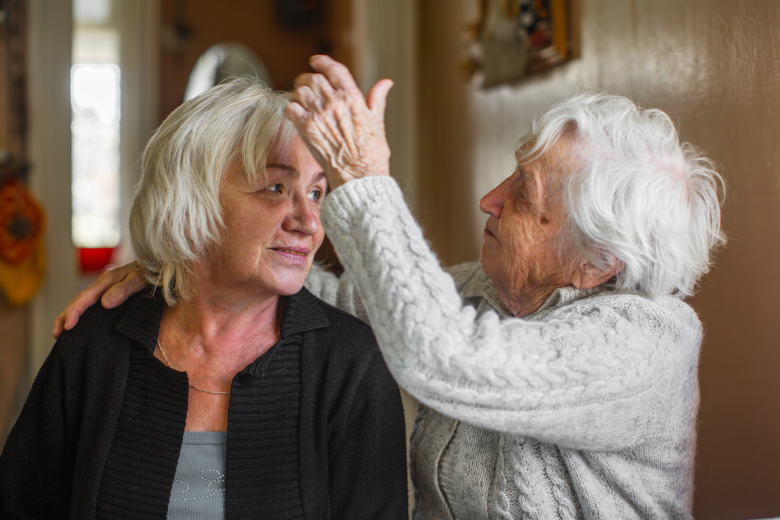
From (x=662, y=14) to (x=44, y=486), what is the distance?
180 cm

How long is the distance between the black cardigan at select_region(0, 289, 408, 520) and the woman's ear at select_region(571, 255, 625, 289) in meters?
0.43

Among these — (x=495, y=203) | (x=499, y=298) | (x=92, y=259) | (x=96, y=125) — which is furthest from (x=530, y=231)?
(x=96, y=125)

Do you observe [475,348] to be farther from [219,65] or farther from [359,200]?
[219,65]

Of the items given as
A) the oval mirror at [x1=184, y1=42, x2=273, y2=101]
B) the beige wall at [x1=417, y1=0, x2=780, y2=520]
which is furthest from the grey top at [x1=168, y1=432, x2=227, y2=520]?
the oval mirror at [x1=184, y1=42, x2=273, y2=101]

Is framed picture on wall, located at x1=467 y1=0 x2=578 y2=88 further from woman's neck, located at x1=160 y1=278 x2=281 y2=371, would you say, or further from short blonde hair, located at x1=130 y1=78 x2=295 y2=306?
woman's neck, located at x1=160 y1=278 x2=281 y2=371

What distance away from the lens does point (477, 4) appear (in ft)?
9.80

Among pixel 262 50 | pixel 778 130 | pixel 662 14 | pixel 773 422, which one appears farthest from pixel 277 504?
pixel 262 50

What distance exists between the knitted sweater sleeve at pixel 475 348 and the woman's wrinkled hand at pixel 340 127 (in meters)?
0.03

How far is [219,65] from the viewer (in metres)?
4.86

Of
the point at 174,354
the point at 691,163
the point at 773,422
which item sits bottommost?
the point at 773,422

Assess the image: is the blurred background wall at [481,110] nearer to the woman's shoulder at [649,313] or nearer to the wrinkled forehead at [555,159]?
the woman's shoulder at [649,313]

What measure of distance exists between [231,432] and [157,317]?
0.30 meters

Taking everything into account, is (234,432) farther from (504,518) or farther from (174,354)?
(504,518)

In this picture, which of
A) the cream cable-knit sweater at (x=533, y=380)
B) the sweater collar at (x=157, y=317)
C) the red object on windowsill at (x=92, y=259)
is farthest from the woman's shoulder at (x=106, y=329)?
the red object on windowsill at (x=92, y=259)
